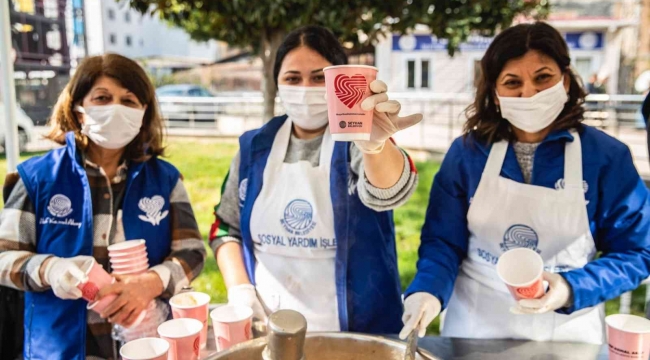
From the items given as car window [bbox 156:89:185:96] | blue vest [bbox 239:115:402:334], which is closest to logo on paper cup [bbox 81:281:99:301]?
blue vest [bbox 239:115:402:334]

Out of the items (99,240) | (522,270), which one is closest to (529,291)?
(522,270)

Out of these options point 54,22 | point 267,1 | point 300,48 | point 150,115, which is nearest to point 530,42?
point 300,48

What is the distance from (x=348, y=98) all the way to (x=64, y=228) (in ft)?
3.97

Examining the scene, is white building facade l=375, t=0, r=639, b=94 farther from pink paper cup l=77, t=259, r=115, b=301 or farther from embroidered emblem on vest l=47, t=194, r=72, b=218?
pink paper cup l=77, t=259, r=115, b=301

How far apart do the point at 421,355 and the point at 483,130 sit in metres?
1.10

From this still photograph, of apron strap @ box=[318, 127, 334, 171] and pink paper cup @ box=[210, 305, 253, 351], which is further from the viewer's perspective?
apron strap @ box=[318, 127, 334, 171]

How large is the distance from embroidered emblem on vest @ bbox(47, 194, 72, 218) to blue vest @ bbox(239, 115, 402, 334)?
611 mm

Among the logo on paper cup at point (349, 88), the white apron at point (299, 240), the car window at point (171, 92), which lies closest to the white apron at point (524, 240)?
the white apron at point (299, 240)

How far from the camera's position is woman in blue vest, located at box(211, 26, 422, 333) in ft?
5.94

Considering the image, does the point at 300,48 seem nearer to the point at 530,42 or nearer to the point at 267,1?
the point at 530,42

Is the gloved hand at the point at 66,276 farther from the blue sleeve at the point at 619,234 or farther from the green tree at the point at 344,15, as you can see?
the green tree at the point at 344,15

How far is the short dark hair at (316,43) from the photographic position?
1863 mm

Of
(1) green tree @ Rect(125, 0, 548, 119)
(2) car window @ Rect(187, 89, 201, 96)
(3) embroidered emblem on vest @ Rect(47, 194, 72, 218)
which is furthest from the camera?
(2) car window @ Rect(187, 89, 201, 96)

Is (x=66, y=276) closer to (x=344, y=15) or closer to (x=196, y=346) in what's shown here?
(x=196, y=346)
